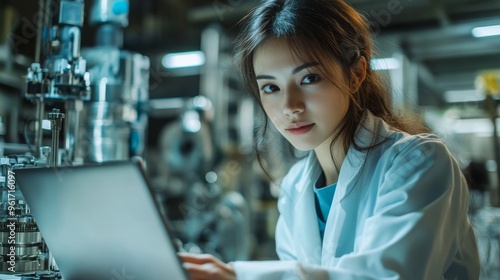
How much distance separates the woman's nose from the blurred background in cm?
30

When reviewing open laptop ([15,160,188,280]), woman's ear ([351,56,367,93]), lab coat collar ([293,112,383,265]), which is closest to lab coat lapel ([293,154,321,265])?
lab coat collar ([293,112,383,265])

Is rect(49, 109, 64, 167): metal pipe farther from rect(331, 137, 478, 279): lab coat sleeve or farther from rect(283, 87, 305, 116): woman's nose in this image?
rect(331, 137, 478, 279): lab coat sleeve

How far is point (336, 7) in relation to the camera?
102 centimetres

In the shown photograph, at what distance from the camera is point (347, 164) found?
105cm

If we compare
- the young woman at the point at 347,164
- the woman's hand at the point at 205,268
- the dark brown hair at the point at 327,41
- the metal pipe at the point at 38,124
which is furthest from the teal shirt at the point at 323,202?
the metal pipe at the point at 38,124

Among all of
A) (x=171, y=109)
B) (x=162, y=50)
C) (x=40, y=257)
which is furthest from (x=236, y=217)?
(x=40, y=257)

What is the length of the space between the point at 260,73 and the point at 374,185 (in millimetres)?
319

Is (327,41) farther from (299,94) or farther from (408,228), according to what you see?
(408,228)

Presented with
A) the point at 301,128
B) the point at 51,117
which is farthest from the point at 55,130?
the point at 301,128

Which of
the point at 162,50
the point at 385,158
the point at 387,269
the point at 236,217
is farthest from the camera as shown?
the point at 162,50

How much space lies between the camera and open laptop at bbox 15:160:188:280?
0.65 meters

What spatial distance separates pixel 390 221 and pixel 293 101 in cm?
29

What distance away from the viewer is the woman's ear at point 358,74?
3.37 feet

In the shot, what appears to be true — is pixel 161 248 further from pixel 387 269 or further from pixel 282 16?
pixel 282 16
